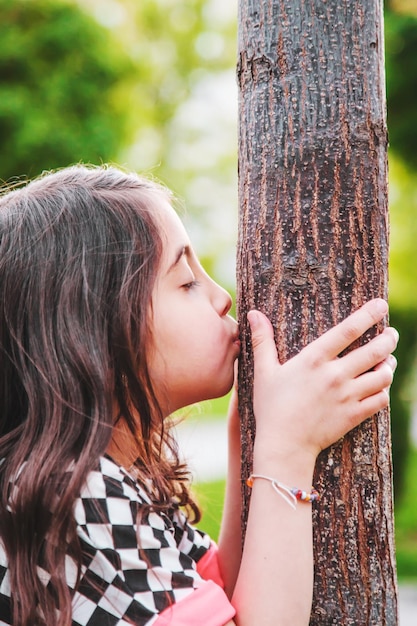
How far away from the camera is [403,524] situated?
751 centimetres

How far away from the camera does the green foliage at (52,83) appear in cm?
953

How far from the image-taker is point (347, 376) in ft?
5.14

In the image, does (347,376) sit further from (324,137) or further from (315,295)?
(324,137)

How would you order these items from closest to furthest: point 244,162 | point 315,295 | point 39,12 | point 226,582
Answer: point 315,295 < point 244,162 < point 226,582 < point 39,12

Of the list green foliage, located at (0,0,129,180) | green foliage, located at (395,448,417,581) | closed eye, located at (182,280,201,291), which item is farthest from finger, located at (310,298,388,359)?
green foliage, located at (0,0,129,180)

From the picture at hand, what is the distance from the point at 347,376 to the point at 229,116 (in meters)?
23.1

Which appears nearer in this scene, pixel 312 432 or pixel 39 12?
pixel 312 432

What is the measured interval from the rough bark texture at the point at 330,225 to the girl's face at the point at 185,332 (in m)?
0.07

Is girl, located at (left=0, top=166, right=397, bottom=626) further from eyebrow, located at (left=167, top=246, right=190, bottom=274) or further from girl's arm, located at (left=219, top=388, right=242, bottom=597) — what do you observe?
girl's arm, located at (left=219, top=388, right=242, bottom=597)

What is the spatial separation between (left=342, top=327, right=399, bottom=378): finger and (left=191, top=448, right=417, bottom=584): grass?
463 cm

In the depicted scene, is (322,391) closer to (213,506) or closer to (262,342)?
(262,342)

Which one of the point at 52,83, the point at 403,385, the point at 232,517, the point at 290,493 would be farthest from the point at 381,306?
the point at 52,83

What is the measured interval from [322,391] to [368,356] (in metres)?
0.13

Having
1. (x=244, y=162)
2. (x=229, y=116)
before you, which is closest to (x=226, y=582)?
(x=244, y=162)
